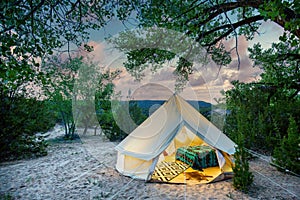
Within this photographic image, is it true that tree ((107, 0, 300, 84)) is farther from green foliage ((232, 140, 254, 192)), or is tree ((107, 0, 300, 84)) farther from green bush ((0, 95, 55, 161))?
green bush ((0, 95, 55, 161))

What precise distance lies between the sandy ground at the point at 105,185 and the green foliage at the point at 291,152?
201mm

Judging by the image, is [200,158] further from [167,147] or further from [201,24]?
[201,24]

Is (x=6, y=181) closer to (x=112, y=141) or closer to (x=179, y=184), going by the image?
(x=179, y=184)

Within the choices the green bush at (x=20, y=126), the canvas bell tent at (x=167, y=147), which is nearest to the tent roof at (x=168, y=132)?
the canvas bell tent at (x=167, y=147)

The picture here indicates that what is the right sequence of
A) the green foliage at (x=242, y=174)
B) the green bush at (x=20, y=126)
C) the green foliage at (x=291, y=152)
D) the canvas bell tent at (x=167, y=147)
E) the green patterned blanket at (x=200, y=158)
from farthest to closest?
the green bush at (x=20, y=126), the green patterned blanket at (x=200, y=158), the green foliage at (x=291, y=152), the canvas bell tent at (x=167, y=147), the green foliage at (x=242, y=174)

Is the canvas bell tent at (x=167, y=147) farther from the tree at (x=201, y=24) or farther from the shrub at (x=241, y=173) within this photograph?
the tree at (x=201, y=24)

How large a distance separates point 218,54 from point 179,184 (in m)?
3.15

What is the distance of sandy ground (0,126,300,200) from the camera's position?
3.08m

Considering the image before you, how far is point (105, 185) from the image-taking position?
11.4 feet

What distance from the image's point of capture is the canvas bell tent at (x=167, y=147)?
12.4ft

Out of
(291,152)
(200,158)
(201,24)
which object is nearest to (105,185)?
(200,158)

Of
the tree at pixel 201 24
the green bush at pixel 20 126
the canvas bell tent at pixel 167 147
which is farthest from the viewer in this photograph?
the green bush at pixel 20 126

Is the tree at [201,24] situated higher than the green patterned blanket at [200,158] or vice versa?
the tree at [201,24]

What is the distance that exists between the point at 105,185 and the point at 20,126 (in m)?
3.14
